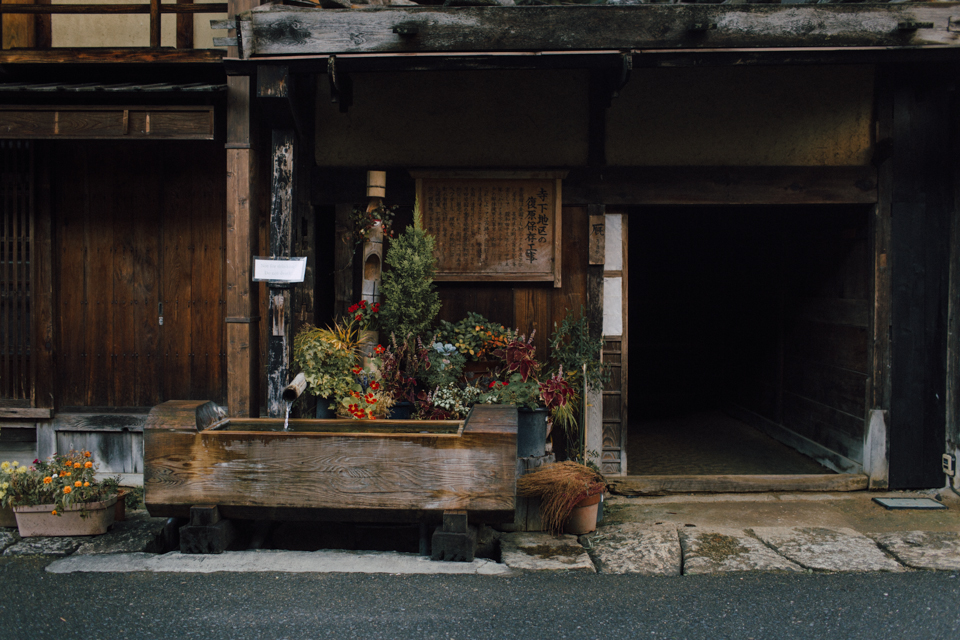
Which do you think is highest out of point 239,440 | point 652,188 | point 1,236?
point 652,188

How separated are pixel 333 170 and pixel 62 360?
3.29m

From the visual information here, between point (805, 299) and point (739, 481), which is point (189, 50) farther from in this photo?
point (805, 299)

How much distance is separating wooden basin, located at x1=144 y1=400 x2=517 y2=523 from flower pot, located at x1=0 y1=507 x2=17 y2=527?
1468 mm

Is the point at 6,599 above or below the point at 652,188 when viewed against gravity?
below

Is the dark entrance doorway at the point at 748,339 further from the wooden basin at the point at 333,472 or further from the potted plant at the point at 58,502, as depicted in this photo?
the potted plant at the point at 58,502

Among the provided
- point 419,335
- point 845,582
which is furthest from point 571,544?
point 419,335

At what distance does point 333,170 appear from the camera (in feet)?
20.9

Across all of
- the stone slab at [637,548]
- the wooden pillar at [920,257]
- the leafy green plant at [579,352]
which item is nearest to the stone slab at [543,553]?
the stone slab at [637,548]

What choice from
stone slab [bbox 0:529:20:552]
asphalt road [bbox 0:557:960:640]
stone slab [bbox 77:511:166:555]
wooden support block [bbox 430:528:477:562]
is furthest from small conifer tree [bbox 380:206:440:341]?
stone slab [bbox 0:529:20:552]

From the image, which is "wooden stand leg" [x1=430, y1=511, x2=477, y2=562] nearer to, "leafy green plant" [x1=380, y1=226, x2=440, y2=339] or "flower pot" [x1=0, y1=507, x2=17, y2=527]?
"leafy green plant" [x1=380, y1=226, x2=440, y2=339]

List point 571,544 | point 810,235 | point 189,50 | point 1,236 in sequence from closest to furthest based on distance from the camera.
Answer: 1. point 571,544
2. point 189,50
3. point 1,236
4. point 810,235

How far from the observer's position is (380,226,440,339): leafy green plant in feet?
18.4

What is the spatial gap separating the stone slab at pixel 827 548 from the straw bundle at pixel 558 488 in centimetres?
141

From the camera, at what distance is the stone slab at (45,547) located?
473cm
